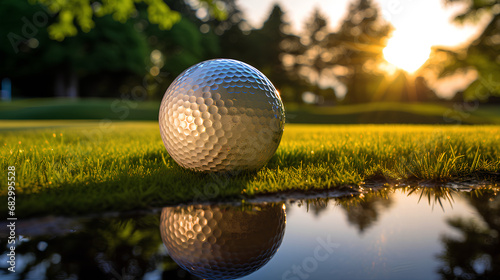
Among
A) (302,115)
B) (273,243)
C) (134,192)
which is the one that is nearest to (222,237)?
(273,243)

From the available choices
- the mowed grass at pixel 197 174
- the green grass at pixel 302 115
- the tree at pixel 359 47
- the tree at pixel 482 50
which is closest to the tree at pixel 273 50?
the tree at pixel 359 47

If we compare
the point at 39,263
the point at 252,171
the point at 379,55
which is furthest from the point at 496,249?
the point at 379,55

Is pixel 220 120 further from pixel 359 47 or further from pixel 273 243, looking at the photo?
pixel 359 47

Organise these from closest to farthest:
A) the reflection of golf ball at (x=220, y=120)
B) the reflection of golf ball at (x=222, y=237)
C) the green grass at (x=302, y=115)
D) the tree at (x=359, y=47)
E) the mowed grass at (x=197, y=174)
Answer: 1. the reflection of golf ball at (x=222, y=237)
2. the mowed grass at (x=197, y=174)
3. the reflection of golf ball at (x=220, y=120)
4. the green grass at (x=302, y=115)
5. the tree at (x=359, y=47)

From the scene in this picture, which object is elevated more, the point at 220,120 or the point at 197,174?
the point at 220,120

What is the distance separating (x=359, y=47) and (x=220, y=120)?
47.6m

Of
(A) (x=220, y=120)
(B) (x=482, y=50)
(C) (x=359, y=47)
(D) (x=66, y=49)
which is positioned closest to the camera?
(A) (x=220, y=120)

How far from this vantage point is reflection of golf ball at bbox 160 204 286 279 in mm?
2264

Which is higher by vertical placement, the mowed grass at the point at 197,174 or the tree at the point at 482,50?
the tree at the point at 482,50

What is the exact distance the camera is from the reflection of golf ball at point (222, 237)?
2264 millimetres

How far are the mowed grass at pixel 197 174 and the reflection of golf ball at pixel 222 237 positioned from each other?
37 cm

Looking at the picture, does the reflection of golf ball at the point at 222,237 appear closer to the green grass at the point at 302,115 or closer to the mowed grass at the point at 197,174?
the mowed grass at the point at 197,174

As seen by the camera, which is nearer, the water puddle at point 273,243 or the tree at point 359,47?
the water puddle at point 273,243

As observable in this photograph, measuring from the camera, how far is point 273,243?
255 cm
